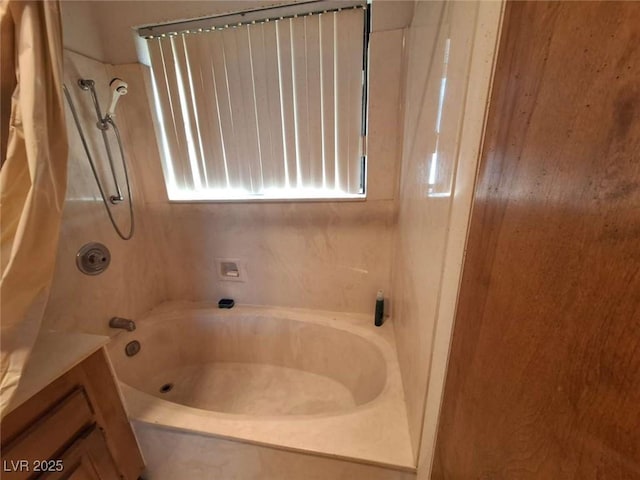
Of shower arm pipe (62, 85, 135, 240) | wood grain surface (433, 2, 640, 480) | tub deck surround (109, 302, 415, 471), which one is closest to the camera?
wood grain surface (433, 2, 640, 480)

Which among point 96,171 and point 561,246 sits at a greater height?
point 96,171

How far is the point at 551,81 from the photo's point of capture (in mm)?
310

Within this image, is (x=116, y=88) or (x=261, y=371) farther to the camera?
(x=261, y=371)

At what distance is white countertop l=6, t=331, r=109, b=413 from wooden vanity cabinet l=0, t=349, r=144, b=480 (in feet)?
0.14

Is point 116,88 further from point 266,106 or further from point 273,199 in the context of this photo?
point 273,199

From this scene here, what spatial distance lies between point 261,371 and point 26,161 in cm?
148

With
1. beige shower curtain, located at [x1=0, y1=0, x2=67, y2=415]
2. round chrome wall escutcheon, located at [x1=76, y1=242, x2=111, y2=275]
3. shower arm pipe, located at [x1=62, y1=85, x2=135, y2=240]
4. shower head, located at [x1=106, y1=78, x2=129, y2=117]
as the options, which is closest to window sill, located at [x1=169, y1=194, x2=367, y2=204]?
shower arm pipe, located at [x1=62, y1=85, x2=135, y2=240]

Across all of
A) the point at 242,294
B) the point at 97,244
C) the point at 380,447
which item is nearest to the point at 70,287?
the point at 97,244

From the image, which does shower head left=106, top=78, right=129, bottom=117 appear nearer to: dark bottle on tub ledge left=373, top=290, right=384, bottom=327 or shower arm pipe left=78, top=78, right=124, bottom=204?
shower arm pipe left=78, top=78, right=124, bottom=204

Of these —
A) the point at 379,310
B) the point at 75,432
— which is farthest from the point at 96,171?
the point at 379,310

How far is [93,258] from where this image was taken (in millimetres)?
1247

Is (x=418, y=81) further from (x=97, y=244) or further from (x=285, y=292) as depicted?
(x=97, y=244)

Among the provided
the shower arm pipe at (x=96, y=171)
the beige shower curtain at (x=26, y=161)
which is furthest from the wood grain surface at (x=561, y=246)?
the shower arm pipe at (x=96, y=171)

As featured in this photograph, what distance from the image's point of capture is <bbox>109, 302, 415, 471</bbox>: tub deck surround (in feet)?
3.13
